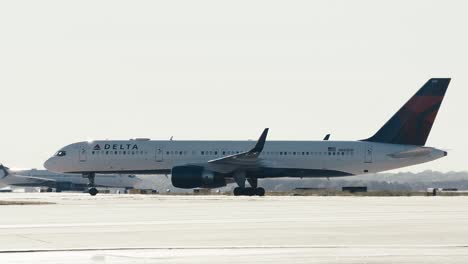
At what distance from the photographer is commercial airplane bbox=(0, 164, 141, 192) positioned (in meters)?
117

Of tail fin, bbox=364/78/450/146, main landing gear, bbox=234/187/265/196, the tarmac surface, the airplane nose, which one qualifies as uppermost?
tail fin, bbox=364/78/450/146

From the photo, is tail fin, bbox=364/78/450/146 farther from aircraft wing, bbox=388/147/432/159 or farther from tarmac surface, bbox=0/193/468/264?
tarmac surface, bbox=0/193/468/264

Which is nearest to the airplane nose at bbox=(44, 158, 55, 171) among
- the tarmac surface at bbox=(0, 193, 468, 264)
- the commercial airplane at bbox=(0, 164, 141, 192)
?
the tarmac surface at bbox=(0, 193, 468, 264)

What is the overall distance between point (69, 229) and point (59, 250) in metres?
7.09

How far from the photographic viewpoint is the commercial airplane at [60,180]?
117125 millimetres

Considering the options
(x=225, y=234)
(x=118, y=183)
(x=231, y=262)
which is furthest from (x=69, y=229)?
(x=118, y=183)

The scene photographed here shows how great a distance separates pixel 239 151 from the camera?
225 feet

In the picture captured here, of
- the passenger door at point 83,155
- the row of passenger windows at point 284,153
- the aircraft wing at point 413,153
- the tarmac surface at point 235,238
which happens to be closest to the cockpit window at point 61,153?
the passenger door at point 83,155

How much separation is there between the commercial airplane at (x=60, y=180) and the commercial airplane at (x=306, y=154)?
47.9 meters

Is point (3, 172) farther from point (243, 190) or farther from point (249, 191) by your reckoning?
point (249, 191)

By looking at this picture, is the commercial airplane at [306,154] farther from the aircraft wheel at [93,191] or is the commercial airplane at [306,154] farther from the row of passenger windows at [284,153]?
the aircraft wheel at [93,191]

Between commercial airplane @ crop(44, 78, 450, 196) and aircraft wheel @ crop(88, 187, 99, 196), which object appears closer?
commercial airplane @ crop(44, 78, 450, 196)

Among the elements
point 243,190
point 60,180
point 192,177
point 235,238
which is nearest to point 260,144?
point 243,190

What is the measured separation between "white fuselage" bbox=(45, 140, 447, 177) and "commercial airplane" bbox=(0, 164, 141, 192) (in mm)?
44672
